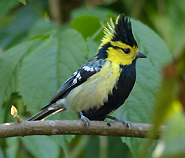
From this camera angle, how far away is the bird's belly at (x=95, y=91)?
7.47 feet

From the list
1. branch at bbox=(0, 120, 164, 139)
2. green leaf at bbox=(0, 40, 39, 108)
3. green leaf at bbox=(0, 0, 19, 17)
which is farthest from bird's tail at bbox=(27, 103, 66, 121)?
green leaf at bbox=(0, 0, 19, 17)

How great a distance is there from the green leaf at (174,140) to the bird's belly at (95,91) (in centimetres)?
191

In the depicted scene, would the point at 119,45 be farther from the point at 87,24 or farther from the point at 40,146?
the point at 40,146

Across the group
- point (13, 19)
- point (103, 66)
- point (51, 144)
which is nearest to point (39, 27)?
point (13, 19)

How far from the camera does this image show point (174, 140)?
0.33 meters

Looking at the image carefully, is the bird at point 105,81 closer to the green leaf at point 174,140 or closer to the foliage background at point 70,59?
the foliage background at point 70,59

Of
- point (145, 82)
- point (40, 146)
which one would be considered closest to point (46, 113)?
point (40, 146)

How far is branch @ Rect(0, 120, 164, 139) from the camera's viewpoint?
1453mm

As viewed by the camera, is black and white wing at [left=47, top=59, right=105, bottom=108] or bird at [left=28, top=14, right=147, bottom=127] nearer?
bird at [left=28, top=14, right=147, bottom=127]

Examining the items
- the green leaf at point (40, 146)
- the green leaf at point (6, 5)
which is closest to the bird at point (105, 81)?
the green leaf at point (40, 146)

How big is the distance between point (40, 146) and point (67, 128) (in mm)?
1160

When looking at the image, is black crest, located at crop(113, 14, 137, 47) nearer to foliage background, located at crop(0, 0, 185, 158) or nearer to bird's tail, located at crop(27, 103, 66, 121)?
foliage background, located at crop(0, 0, 185, 158)

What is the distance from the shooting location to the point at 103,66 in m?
2.41

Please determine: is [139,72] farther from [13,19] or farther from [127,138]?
[13,19]
